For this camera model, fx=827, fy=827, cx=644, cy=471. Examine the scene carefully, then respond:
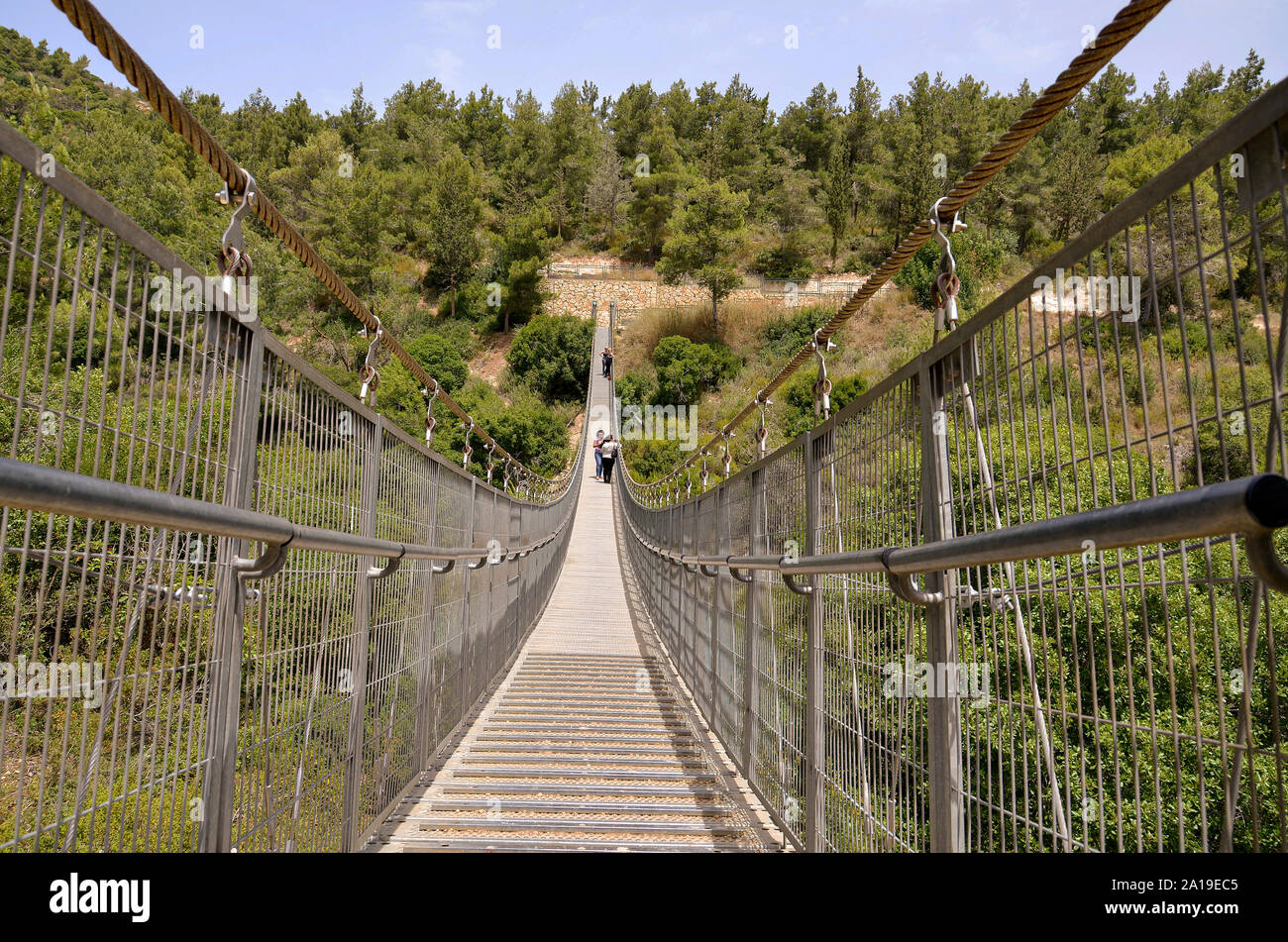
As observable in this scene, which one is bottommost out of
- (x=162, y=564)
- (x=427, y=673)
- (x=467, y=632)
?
(x=427, y=673)

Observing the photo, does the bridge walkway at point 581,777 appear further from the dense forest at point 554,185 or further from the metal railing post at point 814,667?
the dense forest at point 554,185

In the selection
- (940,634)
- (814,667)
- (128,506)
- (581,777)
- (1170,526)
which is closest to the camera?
(1170,526)

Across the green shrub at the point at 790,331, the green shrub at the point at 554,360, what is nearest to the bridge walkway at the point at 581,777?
the green shrub at the point at 554,360

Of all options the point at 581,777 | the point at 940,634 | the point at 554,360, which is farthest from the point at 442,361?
the point at 940,634

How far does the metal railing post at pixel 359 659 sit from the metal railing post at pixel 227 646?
0.90 meters

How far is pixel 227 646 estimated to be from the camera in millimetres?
1822

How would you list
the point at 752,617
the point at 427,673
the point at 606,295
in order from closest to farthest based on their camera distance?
the point at 752,617, the point at 427,673, the point at 606,295

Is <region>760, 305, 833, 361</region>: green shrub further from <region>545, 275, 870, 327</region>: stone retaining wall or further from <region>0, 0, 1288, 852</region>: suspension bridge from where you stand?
<region>0, 0, 1288, 852</region>: suspension bridge

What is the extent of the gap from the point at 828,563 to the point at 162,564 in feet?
5.04

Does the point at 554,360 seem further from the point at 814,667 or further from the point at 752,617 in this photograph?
the point at 814,667
